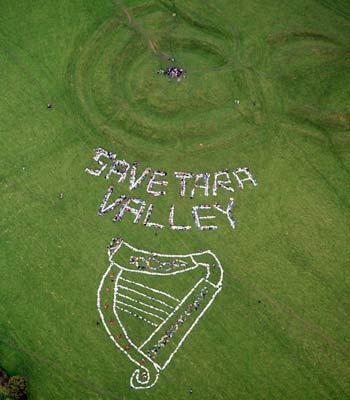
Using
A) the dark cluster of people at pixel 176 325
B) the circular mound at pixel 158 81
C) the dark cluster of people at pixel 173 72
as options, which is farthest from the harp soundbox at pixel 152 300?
the dark cluster of people at pixel 173 72

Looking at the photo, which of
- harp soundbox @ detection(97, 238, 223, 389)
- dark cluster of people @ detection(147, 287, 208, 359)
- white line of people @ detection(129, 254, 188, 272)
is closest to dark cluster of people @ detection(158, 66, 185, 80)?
harp soundbox @ detection(97, 238, 223, 389)

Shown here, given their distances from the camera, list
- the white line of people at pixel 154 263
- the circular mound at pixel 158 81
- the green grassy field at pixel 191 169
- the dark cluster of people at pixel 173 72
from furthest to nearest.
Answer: the dark cluster of people at pixel 173 72
the circular mound at pixel 158 81
the white line of people at pixel 154 263
the green grassy field at pixel 191 169

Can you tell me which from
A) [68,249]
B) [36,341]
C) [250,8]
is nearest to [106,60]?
[250,8]

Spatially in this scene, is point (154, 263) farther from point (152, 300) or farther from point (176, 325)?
point (176, 325)

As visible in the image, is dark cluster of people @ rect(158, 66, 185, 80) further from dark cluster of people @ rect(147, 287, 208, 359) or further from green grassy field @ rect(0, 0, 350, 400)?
dark cluster of people @ rect(147, 287, 208, 359)

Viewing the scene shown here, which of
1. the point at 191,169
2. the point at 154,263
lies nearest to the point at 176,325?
the point at 154,263

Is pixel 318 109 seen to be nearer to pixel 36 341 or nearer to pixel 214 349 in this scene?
pixel 214 349

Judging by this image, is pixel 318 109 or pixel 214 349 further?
pixel 318 109

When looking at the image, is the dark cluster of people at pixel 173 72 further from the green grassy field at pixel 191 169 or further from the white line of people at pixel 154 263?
the white line of people at pixel 154 263
